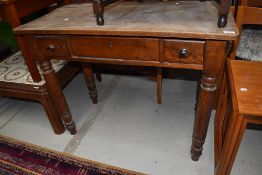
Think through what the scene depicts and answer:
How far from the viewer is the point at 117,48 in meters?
0.94

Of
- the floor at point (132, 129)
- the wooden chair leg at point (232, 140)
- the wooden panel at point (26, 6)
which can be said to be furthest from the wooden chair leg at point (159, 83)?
the wooden panel at point (26, 6)

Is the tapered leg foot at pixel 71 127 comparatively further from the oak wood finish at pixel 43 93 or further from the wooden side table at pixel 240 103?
the wooden side table at pixel 240 103

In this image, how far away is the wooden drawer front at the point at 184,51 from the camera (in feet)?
2.73

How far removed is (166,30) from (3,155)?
4.16 ft

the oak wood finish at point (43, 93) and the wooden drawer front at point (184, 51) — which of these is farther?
the oak wood finish at point (43, 93)

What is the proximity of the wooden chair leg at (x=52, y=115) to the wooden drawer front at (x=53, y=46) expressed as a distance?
32 cm

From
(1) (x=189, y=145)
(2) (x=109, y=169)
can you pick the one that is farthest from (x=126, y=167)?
(1) (x=189, y=145)

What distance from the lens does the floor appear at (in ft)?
4.10

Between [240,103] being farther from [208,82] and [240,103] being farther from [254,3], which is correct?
[254,3]

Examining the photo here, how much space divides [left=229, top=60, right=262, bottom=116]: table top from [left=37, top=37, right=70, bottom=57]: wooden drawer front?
74cm

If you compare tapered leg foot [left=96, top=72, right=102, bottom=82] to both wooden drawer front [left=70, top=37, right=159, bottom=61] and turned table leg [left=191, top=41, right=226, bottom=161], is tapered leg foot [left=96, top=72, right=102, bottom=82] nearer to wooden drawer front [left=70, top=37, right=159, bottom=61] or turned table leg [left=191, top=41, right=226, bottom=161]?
wooden drawer front [left=70, top=37, right=159, bottom=61]

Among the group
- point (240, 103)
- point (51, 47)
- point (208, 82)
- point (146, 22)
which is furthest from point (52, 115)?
point (240, 103)

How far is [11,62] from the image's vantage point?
1.60 meters

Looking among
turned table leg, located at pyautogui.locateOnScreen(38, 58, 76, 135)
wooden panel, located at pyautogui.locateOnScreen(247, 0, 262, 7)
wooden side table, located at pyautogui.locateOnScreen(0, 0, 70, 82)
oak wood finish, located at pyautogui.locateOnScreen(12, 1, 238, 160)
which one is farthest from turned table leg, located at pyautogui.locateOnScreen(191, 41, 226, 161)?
wooden side table, located at pyautogui.locateOnScreen(0, 0, 70, 82)
